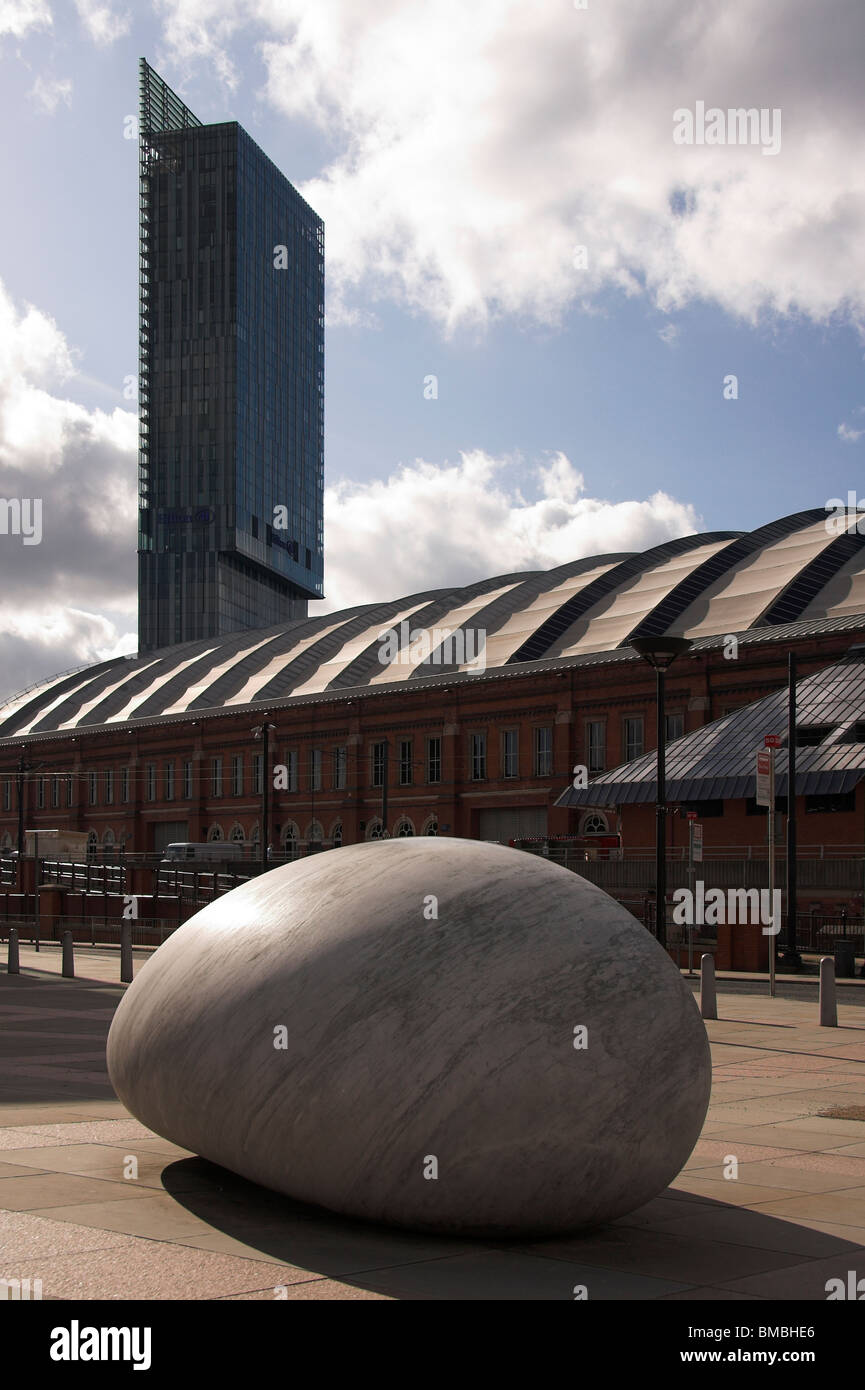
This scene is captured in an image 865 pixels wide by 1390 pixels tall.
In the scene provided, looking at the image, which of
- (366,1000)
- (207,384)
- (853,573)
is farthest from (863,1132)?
(207,384)

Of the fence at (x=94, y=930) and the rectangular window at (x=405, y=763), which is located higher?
the rectangular window at (x=405, y=763)

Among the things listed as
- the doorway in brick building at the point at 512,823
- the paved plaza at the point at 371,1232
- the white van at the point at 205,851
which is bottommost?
the white van at the point at 205,851

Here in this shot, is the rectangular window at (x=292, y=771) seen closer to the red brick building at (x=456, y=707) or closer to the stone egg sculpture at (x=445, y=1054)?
the red brick building at (x=456, y=707)

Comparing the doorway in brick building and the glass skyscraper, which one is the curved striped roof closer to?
the doorway in brick building

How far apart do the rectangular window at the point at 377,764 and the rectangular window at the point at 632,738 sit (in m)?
14.4

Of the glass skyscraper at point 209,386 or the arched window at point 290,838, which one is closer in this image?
the arched window at point 290,838

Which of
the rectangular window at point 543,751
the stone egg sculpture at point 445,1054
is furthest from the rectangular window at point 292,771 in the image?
the stone egg sculpture at point 445,1054

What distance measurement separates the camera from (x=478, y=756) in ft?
210

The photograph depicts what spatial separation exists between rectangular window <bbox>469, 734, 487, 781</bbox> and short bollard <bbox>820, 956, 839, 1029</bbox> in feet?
146

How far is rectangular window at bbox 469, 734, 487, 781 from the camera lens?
63.7 m

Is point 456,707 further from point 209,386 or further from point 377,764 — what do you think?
point 209,386

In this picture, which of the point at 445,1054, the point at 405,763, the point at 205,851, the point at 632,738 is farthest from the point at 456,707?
the point at 445,1054

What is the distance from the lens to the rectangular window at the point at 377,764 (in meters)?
67.6

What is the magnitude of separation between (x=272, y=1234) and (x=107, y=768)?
3062 inches
